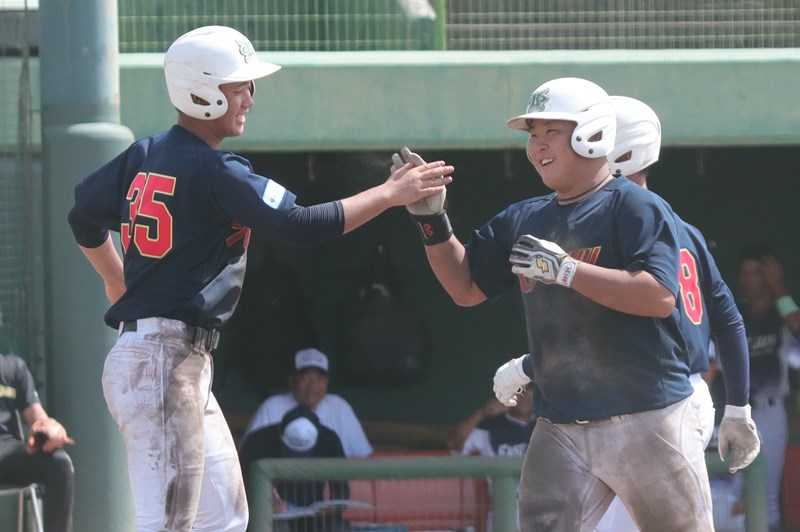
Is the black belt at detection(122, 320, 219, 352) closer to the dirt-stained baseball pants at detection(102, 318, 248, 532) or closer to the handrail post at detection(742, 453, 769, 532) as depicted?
the dirt-stained baseball pants at detection(102, 318, 248, 532)

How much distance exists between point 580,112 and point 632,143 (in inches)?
32.8

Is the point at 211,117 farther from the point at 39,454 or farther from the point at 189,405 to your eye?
the point at 39,454

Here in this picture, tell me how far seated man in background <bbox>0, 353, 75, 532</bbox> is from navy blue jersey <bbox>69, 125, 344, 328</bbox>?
2279 mm

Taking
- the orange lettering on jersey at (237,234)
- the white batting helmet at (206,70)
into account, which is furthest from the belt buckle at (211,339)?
the white batting helmet at (206,70)

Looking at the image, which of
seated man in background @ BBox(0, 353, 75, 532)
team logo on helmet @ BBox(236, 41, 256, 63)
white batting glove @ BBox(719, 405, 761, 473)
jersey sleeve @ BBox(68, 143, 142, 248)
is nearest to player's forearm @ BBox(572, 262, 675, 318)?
white batting glove @ BBox(719, 405, 761, 473)

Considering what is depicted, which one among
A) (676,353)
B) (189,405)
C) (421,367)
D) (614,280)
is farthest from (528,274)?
(421,367)

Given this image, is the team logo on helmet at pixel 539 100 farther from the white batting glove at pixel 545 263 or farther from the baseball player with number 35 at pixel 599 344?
the white batting glove at pixel 545 263

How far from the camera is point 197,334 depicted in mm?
4062

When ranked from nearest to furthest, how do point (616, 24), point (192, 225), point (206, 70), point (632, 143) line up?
point (192, 225) < point (206, 70) < point (632, 143) < point (616, 24)

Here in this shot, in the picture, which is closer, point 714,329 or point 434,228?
point 434,228

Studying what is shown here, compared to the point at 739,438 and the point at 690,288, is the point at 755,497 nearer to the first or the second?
the point at 739,438

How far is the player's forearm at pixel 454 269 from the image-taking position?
4.28 meters

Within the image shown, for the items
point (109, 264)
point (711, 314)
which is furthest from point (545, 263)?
point (109, 264)

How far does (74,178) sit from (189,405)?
2626 millimetres
